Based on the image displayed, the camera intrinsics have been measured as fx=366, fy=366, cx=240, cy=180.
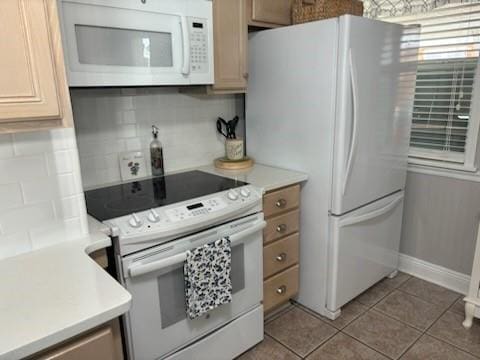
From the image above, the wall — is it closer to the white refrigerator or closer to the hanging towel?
the white refrigerator

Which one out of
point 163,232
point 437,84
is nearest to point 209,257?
→ point 163,232

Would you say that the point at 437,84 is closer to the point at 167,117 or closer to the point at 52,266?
the point at 167,117

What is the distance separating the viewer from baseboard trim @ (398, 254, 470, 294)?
247 centimetres

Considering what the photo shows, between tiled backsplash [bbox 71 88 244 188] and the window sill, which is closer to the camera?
tiled backsplash [bbox 71 88 244 188]

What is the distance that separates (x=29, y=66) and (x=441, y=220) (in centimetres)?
254

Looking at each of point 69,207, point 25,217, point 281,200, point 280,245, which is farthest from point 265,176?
point 25,217

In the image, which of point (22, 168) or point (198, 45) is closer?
point (22, 168)

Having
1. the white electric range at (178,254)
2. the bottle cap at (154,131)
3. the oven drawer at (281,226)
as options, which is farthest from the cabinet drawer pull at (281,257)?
the bottle cap at (154,131)

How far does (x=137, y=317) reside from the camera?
1475mm

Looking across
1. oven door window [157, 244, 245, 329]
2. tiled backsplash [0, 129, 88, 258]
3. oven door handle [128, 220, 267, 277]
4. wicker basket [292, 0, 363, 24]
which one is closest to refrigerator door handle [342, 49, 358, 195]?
wicker basket [292, 0, 363, 24]

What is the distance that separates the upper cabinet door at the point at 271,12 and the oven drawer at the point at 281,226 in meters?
1.11

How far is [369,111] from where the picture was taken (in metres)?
2.02

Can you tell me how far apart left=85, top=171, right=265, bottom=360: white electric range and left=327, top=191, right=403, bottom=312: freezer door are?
0.48 metres

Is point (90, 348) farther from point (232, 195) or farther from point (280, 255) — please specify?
point (280, 255)
